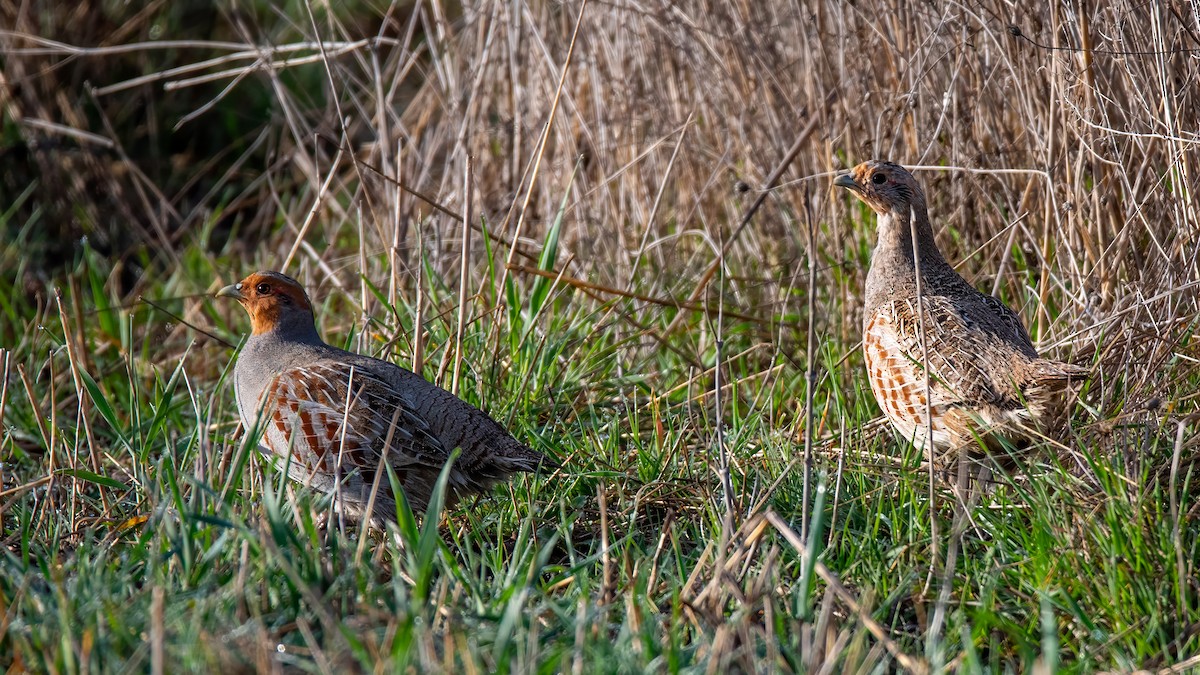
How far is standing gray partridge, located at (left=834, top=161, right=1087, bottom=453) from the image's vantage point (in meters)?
3.90

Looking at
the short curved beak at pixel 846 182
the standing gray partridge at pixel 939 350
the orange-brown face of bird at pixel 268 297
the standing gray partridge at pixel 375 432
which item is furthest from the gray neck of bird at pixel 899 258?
the orange-brown face of bird at pixel 268 297

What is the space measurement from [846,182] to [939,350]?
76cm

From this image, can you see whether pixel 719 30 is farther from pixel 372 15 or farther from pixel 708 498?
pixel 372 15

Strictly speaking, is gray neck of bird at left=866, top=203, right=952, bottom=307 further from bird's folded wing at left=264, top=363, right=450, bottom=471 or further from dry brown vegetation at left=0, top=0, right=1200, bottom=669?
bird's folded wing at left=264, top=363, right=450, bottom=471

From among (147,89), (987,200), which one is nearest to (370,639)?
(987,200)

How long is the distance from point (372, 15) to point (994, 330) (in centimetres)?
661

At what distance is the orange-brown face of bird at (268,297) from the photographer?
4.48 meters

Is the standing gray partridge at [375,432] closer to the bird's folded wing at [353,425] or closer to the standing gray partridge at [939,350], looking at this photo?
the bird's folded wing at [353,425]

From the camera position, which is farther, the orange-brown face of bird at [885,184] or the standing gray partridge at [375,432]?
the orange-brown face of bird at [885,184]

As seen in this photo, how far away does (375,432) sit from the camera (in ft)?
13.0

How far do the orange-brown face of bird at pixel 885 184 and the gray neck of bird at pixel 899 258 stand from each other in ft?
0.11

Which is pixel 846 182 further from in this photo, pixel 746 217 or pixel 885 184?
pixel 746 217

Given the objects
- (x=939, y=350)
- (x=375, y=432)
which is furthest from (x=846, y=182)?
(x=375, y=432)

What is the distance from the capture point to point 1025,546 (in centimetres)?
327
